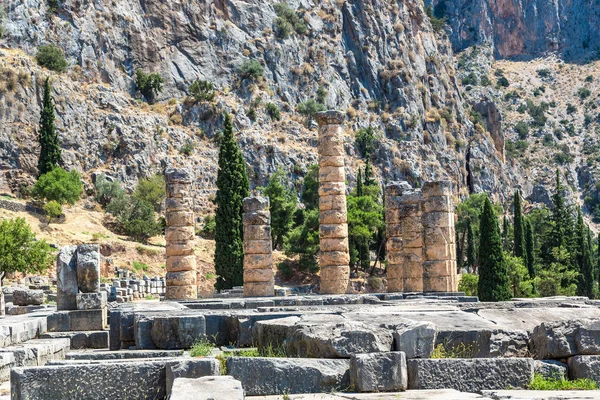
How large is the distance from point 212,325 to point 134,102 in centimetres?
5873

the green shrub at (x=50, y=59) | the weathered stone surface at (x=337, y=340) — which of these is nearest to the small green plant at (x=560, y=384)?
the weathered stone surface at (x=337, y=340)

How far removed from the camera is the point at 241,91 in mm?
75688

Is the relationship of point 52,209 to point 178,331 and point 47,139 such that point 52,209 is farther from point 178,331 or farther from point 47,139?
point 178,331

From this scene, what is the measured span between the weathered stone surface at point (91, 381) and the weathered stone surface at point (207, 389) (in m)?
0.88

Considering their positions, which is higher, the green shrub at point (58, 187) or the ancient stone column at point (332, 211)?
the green shrub at point (58, 187)

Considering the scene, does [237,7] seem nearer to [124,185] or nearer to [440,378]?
[124,185]

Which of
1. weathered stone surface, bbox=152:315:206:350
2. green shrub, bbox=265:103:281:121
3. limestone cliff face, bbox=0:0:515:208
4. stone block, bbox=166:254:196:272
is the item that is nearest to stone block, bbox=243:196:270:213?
stone block, bbox=166:254:196:272

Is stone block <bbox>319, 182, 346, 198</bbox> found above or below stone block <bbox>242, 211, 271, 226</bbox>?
above

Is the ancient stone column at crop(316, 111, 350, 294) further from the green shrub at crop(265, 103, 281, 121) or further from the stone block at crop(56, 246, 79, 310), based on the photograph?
the green shrub at crop(265, 103, 281, 121)

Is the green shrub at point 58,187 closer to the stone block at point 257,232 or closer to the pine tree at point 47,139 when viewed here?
the pine tree at point 47,139

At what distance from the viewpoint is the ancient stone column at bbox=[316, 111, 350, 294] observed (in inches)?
1069

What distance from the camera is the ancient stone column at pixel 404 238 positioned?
2728 centimetres

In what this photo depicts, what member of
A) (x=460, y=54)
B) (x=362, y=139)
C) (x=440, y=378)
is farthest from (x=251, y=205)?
(x=460, y=54)

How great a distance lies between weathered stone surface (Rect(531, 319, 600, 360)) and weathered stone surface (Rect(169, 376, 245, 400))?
3810mm
